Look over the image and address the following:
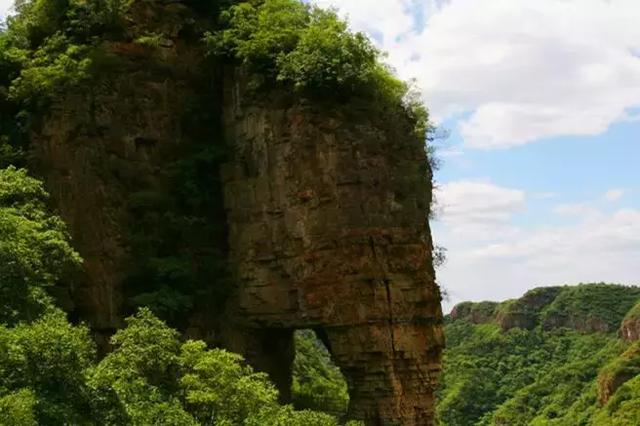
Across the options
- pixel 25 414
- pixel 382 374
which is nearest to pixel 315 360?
pixel 382 374

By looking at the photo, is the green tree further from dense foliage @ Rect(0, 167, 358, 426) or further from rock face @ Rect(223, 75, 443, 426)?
rock face @ Rect(223, 75, 443, 426)

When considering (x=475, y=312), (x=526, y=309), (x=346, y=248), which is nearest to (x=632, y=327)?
(x=526, y=309)

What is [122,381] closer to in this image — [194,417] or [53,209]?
[194,417]

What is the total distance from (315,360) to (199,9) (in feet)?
50.5

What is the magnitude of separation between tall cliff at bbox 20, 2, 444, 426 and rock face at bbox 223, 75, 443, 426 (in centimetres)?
3

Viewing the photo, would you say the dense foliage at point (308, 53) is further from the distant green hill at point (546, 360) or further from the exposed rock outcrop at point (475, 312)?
the exposed rock outcrop at point (475, 312)

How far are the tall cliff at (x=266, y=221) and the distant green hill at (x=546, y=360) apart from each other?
987 inches

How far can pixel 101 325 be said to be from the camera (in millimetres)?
19609

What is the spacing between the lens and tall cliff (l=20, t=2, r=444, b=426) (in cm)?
1947

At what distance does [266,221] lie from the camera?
20.3 metres

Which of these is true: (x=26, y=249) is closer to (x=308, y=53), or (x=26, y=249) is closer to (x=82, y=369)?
(x=82, y=369)

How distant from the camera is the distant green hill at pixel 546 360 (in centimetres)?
4956

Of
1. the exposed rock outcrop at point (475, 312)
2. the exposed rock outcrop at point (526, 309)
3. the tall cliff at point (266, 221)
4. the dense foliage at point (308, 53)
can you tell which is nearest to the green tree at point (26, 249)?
the tall cliff at point (266, 221)

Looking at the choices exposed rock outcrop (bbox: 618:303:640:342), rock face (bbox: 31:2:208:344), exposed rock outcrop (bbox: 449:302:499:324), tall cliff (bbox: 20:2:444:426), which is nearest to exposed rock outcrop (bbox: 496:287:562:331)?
exposed rock outcrop (bbox: 449:302:499:324)
